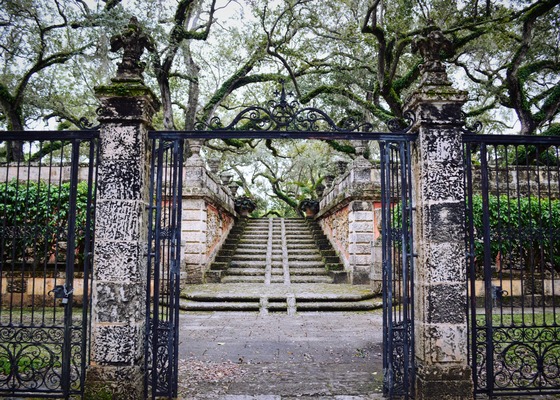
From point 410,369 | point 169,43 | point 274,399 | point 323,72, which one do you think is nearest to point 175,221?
point 274,399

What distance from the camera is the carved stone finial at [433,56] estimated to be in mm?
4621

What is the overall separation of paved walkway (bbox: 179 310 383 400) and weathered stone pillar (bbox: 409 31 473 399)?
75cm

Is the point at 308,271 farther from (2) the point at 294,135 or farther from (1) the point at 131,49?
(1) the point at 131,49

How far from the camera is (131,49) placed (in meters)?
4.71

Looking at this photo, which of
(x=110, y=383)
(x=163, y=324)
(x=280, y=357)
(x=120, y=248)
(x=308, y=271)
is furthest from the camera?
(x=308, y=271)

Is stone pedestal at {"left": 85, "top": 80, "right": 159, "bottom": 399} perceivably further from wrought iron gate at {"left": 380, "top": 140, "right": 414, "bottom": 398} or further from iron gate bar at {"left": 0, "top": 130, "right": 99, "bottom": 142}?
wrought iron gate at {"left": 380, "top": 140, "right": 414, "bottom": 398}

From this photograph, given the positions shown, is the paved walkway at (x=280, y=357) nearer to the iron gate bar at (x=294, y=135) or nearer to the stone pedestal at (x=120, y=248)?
the stone pedestal at (x=120, y=248)

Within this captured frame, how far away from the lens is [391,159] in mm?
5000

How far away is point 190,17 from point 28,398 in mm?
15681

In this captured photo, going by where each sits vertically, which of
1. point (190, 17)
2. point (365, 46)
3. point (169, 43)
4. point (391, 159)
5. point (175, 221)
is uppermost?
point (190, 17)

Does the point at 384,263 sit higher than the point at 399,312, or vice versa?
the point at 384,263

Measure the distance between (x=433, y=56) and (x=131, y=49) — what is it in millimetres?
3365

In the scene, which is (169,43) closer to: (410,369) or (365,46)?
(365,46)

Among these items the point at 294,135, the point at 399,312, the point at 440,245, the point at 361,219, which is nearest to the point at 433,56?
the point at 294,135
